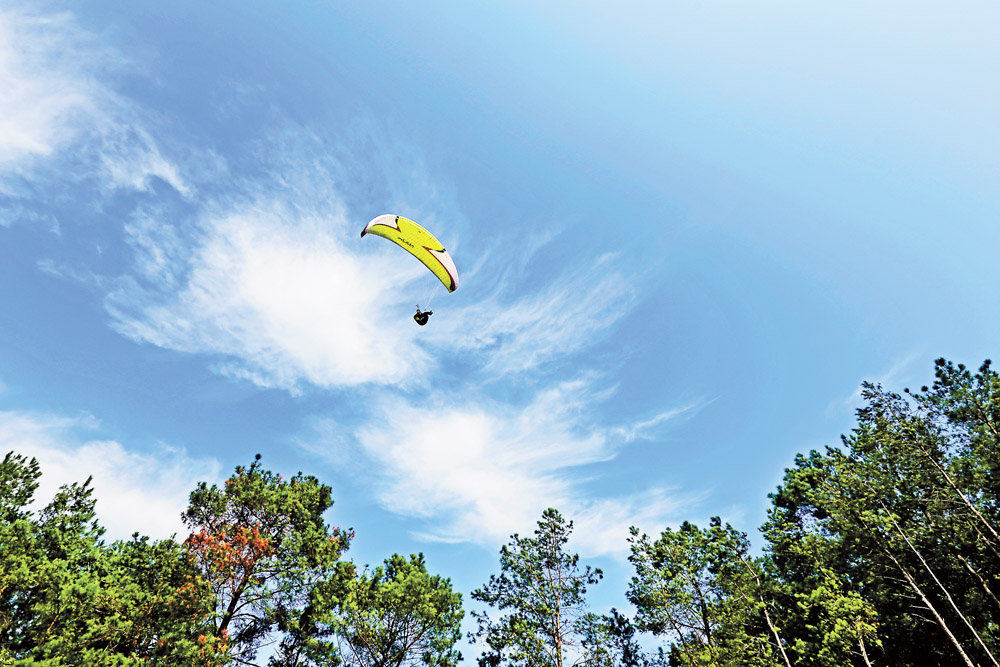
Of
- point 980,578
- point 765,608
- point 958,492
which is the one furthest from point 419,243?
point 980,578

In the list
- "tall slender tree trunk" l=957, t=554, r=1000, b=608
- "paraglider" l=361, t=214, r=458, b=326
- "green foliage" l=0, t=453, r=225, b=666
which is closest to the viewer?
"green foliage" l=0, t=453, r=225, b=666

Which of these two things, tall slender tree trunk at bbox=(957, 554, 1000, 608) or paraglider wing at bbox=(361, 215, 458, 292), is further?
paraglider wing at bbox=(361, 215, 458, 292)

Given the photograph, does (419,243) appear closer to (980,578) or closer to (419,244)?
(419,244)

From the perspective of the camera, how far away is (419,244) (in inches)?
791

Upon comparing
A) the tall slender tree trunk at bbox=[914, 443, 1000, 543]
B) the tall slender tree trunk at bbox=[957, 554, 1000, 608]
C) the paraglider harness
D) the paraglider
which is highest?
the paraglider

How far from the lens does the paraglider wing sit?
62.1 ft

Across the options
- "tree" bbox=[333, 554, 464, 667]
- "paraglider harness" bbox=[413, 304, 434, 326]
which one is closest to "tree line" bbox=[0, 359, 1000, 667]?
"tree" bbox=[333, 554, 464, 667]

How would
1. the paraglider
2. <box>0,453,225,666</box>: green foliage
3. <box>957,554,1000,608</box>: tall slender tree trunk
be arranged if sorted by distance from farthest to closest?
the paraglider, <box>957,554,1000,608</box>: tall slender tree trunk, <box>0,453,225,666</box>: green foliage

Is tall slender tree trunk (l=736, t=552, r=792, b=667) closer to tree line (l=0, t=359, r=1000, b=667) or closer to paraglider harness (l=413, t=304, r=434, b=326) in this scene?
tree line (l=0, t=359, r=1000, b=667)

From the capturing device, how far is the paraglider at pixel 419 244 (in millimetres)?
18609

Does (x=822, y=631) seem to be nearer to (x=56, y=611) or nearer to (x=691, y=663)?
(x=691, y=663)

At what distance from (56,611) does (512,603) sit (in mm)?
18172

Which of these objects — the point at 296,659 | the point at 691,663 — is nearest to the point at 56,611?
the point at 296,659

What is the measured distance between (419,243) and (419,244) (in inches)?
2.3
